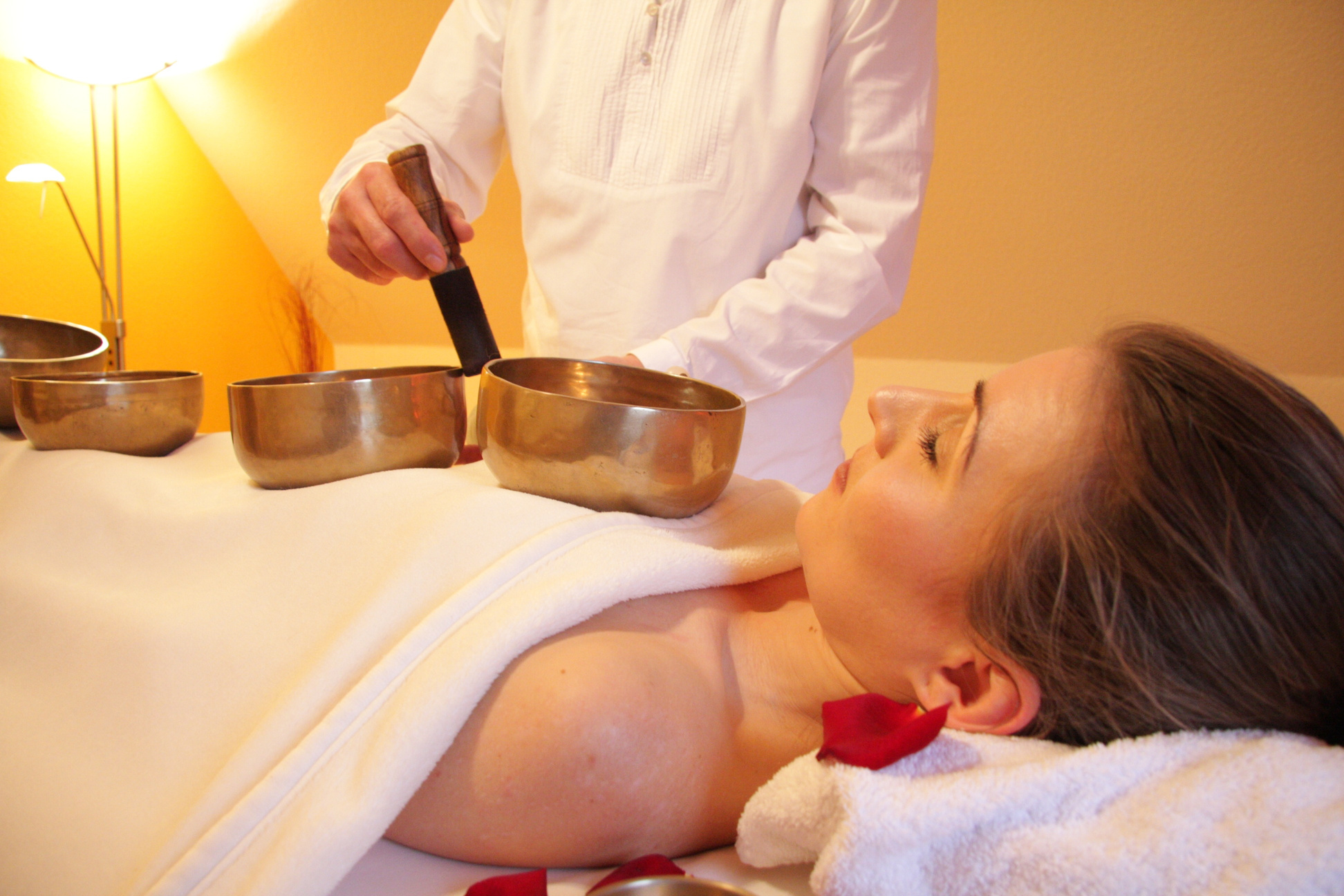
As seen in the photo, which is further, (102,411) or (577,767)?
(102,411)

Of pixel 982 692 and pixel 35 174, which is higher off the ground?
pixel 35 174

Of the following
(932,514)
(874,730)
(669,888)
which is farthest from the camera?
(932,514)

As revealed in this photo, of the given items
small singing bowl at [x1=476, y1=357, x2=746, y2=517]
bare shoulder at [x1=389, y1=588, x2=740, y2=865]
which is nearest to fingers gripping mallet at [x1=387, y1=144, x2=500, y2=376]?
small singing bowl at [x1=476, y1=357, x2=746, y2=517]

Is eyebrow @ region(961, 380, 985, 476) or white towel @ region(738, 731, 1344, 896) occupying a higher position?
eyebrow @ region(961, 380, 985, 476)

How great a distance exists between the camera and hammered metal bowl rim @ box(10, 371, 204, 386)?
3.40ft

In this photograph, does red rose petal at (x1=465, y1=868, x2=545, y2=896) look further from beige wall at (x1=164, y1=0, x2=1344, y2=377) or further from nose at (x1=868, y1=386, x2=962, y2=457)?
beige wall at (x1=164, y1=0, x2=1344, y2=377)

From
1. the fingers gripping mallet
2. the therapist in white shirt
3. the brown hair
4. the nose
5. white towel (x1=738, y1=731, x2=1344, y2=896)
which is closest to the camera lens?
white towel (x1=738, y1=731, x2=1344, y2=896)

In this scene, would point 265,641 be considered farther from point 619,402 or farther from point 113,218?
point 113,218

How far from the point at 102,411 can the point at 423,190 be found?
0.50 metres

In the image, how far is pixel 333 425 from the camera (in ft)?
2.79

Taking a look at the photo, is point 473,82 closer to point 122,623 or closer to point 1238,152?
point 122,623

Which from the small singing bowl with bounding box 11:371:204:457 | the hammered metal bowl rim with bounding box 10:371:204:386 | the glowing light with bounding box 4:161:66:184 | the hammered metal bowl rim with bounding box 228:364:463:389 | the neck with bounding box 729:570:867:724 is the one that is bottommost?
the neck with bounding box 729:570:867:724

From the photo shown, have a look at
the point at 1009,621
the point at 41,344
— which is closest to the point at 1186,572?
the point at 1009,621

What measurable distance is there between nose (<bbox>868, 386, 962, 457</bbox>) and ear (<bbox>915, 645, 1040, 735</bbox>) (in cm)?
20
